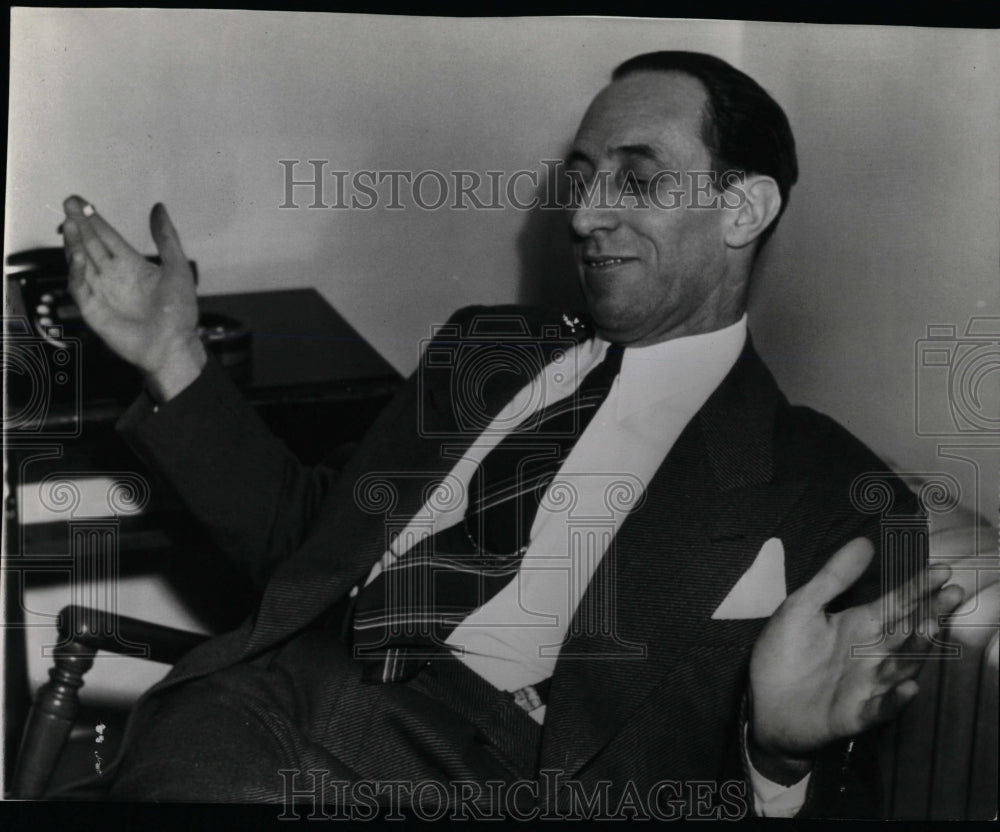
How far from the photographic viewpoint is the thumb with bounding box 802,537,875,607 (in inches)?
52.5

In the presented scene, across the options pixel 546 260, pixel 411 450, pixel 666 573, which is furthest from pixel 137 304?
pixel 666 573

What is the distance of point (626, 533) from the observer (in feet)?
4.61

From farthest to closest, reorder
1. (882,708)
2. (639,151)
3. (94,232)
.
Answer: (94,232) < (639,151) < (882,708)

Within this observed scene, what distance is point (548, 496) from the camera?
4.82 feet

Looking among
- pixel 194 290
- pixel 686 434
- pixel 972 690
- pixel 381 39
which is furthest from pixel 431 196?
pixel 972 690

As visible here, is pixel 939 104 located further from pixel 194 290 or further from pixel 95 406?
pixel 95 406

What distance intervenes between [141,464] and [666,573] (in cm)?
73

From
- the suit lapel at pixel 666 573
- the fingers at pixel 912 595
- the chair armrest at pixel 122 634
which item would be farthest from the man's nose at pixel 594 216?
the chair armrest at pixel 122 634

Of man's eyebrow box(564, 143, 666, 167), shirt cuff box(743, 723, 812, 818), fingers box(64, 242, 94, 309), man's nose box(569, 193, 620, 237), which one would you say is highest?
man's eyebrow box(564, 143, 666, 167)

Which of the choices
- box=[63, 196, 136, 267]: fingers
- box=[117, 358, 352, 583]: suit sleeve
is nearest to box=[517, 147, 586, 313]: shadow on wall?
box=[117, 358, 352, 583]: suit sleeve

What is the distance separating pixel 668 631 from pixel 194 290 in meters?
0.75

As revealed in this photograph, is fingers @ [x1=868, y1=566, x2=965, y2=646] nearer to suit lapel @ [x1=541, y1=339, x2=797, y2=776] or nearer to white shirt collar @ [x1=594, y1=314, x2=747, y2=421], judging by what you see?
suit lapel @ [x1=541, y1=339, x2=797, y2=776]

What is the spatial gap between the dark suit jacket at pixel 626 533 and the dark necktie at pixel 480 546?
0.05 metres

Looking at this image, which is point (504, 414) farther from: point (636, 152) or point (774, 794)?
point (774, 794)
